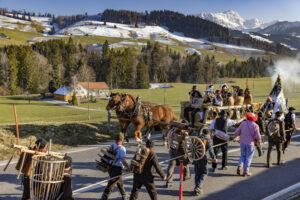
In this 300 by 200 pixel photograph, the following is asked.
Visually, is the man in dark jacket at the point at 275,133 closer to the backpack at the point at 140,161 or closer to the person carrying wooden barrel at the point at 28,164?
the backpack at the point at 140,161

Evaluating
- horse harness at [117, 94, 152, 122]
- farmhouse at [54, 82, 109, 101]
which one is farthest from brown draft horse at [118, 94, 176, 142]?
farmhouse at [54, 82, 109, 101]

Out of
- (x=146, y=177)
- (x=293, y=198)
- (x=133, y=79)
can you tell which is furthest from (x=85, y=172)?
(x=133, y=79)

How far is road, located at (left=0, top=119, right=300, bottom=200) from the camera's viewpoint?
811 cm

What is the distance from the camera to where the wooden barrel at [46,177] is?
5915 millimetres

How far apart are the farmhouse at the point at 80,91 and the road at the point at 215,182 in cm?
6909

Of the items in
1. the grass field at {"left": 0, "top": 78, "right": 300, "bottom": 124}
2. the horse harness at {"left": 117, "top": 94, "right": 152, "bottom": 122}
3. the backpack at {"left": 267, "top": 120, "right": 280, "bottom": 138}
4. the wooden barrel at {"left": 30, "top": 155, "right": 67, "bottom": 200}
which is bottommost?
the grass field at {"left": 0, "top": 78, "right": 300, "bottom": 124}

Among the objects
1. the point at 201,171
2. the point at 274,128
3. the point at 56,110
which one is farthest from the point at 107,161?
the point at 56,110

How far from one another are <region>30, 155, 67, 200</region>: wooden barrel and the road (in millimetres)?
1561

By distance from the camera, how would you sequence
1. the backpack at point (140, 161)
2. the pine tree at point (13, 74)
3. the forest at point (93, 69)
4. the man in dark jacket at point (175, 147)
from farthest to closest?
the forest at point (93, 69)
the pine tree at point (13, 74)
the man in dark jacket at point (175, 147)
the backpack at point (140, 161)

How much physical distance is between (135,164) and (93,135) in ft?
28.0

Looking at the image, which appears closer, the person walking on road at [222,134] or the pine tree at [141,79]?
the person walking on road at [222,134]

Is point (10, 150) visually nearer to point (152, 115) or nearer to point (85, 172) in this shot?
point (85, 172)

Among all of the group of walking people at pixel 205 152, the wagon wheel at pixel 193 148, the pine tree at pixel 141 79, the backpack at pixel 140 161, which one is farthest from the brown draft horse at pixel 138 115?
the pine tree at pixel 141 79

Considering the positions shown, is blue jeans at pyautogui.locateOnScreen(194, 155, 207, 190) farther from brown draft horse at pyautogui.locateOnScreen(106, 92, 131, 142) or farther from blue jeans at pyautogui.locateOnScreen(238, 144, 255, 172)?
brown draft horse at pyautogui.locateOnScreen(106, 92, 131, 142)
